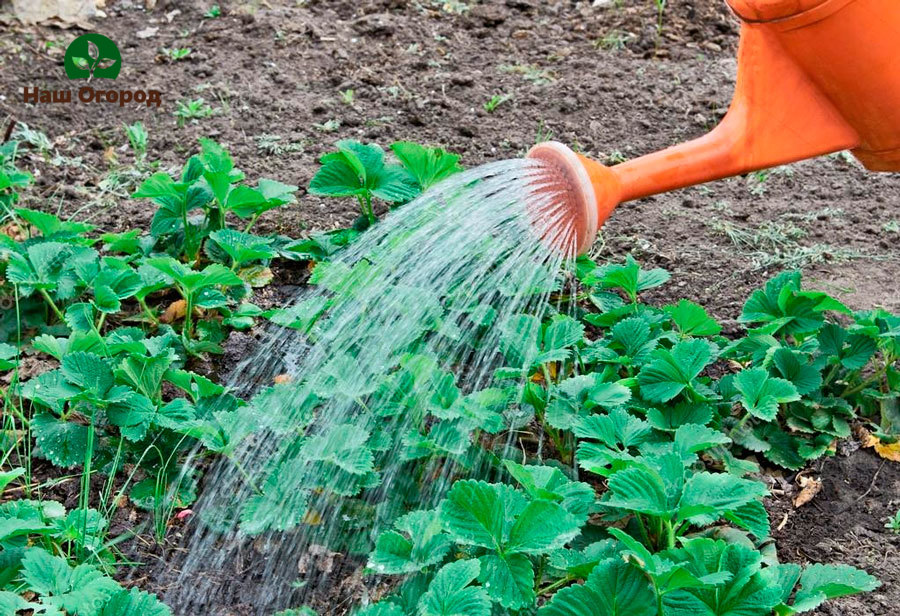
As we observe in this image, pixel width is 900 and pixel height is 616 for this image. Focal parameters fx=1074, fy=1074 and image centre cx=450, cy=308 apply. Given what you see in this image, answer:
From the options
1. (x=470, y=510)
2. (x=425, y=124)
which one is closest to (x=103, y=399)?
(x=470, y=510)

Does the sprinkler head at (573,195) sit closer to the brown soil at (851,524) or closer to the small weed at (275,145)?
the brown soil at (851,524)

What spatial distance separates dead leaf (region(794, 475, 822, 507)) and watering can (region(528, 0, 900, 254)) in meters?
0.62

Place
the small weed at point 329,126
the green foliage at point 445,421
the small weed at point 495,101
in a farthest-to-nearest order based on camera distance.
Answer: the small weed at point 495,101
the small weed at point 329,126
the green foliage at point 445,421

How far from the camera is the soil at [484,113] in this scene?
2729mm

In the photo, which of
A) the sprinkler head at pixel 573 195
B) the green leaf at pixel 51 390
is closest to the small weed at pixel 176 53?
the green leaf at pixel 51 390

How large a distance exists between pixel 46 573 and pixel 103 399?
0.41m

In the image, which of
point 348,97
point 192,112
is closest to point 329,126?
point 348,97

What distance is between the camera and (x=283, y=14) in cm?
384

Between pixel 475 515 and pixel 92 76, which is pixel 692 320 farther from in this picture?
pixel 92 76

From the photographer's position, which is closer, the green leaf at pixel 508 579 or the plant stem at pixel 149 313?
the green leaf at pixel 508 579

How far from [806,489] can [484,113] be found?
5.56 ft

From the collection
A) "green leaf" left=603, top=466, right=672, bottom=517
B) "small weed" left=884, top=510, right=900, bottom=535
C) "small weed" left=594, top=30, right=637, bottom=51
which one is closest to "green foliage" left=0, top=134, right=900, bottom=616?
"green leaf" left=603, top=466, right=672, bottom=517

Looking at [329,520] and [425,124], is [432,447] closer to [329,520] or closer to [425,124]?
[329,520]

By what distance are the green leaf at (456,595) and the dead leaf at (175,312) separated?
3.74 feet
